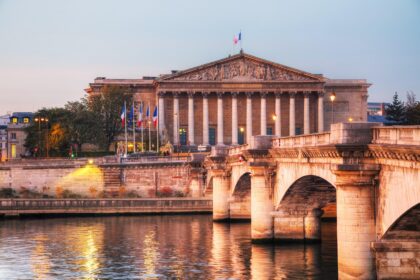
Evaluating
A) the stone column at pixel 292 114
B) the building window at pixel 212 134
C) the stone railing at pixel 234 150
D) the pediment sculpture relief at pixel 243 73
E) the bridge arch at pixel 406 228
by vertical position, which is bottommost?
the bridge arch at pixel 406 228

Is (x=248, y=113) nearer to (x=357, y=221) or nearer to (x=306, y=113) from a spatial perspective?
(x=306, y=113)

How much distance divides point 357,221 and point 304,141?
1192cm

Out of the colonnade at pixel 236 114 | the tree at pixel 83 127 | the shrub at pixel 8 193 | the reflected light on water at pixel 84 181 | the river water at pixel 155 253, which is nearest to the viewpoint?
the river water at pixel 155 253

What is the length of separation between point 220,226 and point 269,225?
18.5m

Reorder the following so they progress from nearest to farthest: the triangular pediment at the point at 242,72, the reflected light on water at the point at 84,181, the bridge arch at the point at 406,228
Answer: the bridge arch at the point at 406,228
the reflected light on water at the point at 84,181
the triangular pediment at the point at 242,72

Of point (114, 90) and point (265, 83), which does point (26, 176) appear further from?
point (265, 83)

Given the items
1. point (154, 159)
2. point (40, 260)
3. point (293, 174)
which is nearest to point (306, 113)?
point (154, 159)

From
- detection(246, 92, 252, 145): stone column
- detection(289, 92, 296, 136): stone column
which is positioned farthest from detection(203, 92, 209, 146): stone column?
detection(289, 92, 296, 136): stone column

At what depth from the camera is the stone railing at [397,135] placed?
30188 mm

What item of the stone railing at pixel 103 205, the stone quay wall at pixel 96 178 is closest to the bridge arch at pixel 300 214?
the stone railing at pixel 103 205

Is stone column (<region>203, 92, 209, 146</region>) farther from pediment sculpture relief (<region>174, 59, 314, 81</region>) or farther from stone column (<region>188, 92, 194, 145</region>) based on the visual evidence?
pediment sculpture relief (<region>174, 59, 314, 81</region>)

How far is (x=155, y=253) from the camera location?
5841 centimetres

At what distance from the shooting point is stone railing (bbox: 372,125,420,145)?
30.2 m

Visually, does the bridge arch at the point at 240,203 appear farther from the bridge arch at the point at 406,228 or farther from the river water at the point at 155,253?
the bridge arch at the point at 406,228
